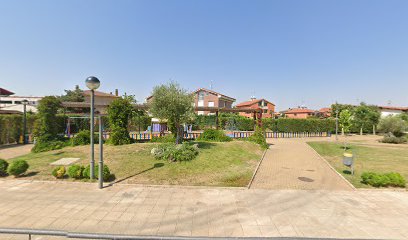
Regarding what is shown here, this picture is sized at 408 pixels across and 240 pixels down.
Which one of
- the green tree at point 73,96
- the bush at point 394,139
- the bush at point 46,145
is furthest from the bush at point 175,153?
the green tree at point 73,96

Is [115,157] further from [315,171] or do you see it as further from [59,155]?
[315,171]

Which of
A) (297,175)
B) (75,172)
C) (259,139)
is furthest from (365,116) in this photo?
(75,172)

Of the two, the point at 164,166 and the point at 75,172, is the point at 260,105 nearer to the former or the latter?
the point at 164,166

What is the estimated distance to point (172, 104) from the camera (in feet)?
44.1

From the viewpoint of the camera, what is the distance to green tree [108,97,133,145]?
48.1ft

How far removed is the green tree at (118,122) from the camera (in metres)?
14.7

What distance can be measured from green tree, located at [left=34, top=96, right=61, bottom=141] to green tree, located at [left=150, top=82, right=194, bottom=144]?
8.98m

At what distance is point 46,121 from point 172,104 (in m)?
10.9

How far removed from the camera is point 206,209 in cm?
648

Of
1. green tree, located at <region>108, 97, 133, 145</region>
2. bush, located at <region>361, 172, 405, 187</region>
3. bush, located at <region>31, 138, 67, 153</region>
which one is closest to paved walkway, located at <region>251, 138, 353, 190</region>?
bush, located at <region>361, 172, 405, 187</region>

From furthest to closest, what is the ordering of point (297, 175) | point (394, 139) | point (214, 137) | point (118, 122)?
point (394, 139) < point (214, 137) < point (118, 122) < point (297, 175)

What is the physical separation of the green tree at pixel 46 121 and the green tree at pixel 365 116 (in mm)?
47235

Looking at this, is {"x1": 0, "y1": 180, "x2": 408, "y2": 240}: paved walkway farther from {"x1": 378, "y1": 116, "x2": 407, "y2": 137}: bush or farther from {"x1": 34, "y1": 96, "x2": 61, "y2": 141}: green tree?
{"x1": 378, "y1": 116, "x2": 407, "y2": 137}: bush

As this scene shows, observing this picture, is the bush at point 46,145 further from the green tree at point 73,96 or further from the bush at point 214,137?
the green tree at point 73,96
